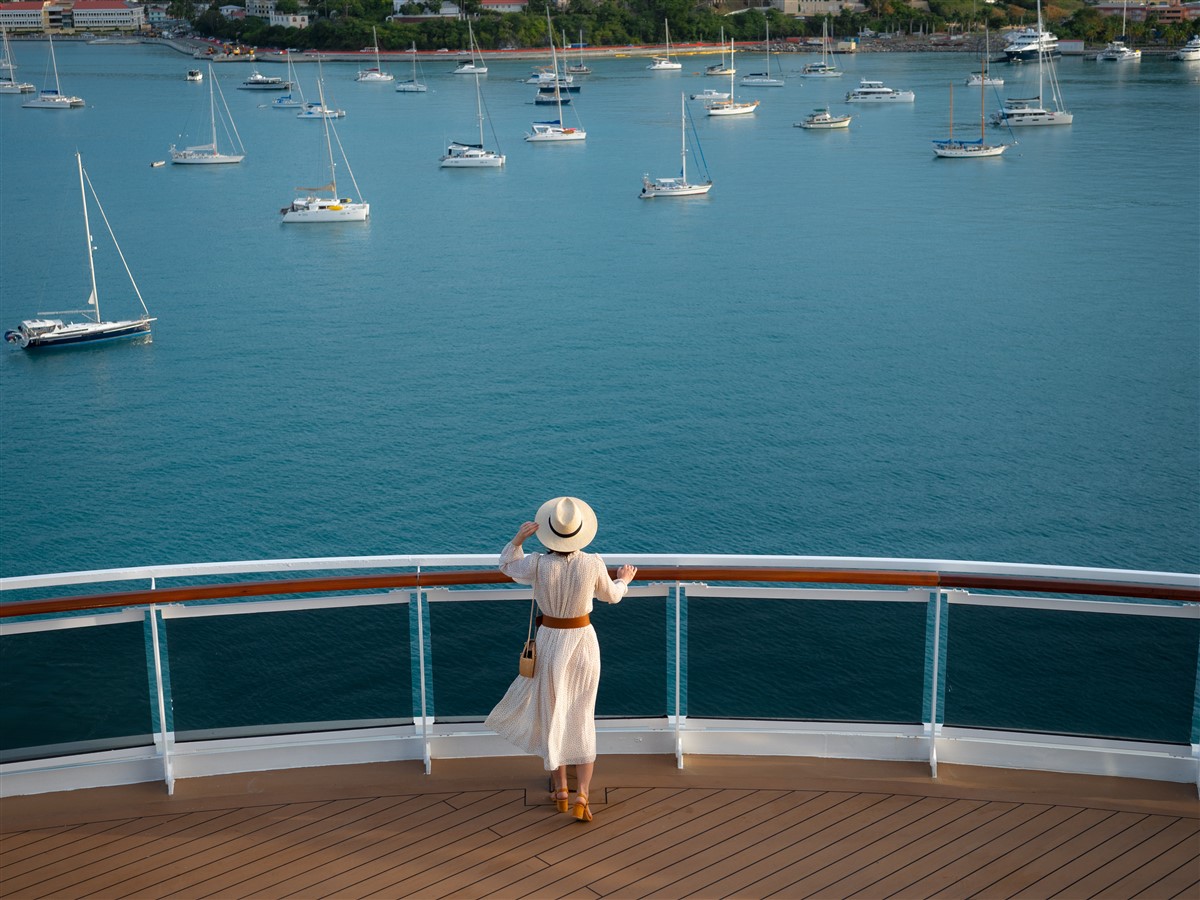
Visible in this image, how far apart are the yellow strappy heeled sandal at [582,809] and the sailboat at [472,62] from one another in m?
87.4

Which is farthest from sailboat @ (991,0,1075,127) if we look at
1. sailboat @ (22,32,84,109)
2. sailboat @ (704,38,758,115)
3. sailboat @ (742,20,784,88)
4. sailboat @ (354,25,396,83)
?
sailboat @ (22,32,84,109)

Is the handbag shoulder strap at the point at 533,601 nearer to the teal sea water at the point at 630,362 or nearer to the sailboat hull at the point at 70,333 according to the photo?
the teal sea water at the point at 630,362

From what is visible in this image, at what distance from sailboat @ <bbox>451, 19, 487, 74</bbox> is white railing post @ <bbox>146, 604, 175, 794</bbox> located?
8711 centimetres

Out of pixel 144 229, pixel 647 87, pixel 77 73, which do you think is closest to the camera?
pixel 144 229

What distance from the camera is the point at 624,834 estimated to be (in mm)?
3531

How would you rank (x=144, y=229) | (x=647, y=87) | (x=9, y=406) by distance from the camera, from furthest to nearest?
1. (x=647, y=87)
2. (x=144, y=229)
3. (x=9, y=406)

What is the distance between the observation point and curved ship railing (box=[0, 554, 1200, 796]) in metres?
3.65

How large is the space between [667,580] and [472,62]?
93103mm

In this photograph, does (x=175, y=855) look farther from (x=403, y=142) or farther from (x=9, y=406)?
(x=403, y=142)

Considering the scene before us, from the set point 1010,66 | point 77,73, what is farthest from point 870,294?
point 77,73

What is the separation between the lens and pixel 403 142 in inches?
2333

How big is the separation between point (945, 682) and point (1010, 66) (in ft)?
295

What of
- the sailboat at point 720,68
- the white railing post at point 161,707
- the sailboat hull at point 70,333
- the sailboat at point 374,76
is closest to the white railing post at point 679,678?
the white railing post at point 161,707

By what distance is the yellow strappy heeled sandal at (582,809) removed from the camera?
11.7 feet
